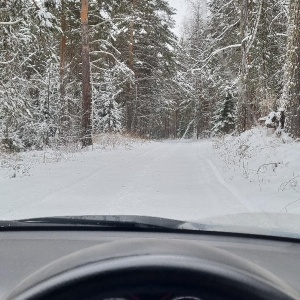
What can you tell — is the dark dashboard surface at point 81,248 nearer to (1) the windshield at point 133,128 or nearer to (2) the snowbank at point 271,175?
(1) the windshield at point 133,128

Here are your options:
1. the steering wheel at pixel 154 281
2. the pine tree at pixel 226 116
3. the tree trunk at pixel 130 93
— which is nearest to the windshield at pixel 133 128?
the tree trunk at pixel 130 93

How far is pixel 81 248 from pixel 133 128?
104 ft

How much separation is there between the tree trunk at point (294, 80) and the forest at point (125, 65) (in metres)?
0.02

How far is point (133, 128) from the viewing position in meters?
33.5

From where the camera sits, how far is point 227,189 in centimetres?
698

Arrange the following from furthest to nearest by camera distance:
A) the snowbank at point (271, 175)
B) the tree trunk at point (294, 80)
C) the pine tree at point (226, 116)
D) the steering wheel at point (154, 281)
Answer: the pine tree at point (226, 116), the tree trunk at point (294, 80), the snowbank at point (271, 175), the steering wheel at point (154, 281)

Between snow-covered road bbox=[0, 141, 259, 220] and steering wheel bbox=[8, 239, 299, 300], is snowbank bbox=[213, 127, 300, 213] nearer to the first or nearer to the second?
snow-covered road bbox=[0, 141, 259, 220]

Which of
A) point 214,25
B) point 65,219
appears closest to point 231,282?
point 65,219

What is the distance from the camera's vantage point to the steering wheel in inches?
32.3

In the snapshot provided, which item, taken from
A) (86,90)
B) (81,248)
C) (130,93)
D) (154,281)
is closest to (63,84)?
(86,90)

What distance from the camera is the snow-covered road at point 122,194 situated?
5215 mm

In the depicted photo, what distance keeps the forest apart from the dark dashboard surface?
324 inches

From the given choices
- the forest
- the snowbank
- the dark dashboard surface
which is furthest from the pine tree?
the dark dashboard surface

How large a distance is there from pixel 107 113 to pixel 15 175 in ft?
72.2
